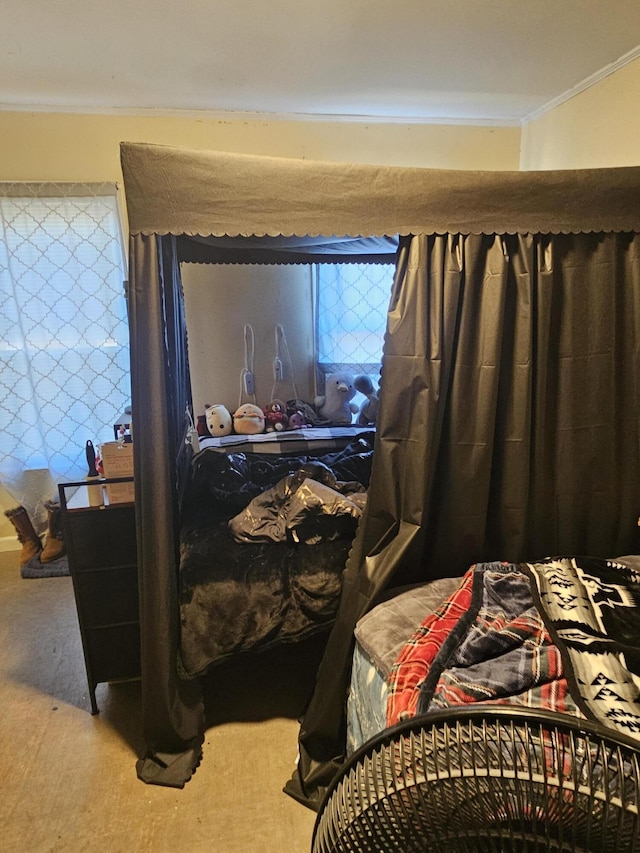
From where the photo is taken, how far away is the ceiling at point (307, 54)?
174 centimetres

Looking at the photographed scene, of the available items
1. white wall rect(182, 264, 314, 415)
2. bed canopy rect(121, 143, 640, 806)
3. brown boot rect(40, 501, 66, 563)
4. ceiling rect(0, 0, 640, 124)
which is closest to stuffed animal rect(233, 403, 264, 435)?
white wall rect(182, 264, 314, 415)

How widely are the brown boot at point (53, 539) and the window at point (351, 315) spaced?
1.81 meters

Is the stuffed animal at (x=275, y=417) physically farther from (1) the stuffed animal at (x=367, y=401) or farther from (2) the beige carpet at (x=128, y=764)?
(2) the beige carpet at (x=128, y=764)

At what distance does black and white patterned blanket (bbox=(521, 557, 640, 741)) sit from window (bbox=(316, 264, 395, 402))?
5.82ft

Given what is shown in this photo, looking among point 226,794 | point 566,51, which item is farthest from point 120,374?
point 566,51

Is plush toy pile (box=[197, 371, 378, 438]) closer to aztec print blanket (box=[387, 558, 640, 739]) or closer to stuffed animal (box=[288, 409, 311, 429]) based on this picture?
stuffed animal (box=[288, 409, 311, 429])

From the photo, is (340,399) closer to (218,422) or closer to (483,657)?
(218,422)

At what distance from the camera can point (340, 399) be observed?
2842 mm

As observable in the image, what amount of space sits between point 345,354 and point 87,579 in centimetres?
193

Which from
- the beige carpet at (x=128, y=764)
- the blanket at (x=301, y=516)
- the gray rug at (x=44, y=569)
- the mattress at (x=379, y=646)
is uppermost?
the blanket at (x=301, y=516)

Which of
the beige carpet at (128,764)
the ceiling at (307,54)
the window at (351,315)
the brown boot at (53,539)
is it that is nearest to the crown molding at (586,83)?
the ceiling at (307,54)

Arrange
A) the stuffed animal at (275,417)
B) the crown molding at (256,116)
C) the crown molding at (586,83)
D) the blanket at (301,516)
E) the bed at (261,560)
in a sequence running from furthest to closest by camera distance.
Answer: the stuffed animal at (275,417) → the crown molding at (256,116) → the crown molding at (586,83) → the blanket at (301,516) → the bed at (261,560)

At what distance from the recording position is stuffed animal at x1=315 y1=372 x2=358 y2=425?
284cm

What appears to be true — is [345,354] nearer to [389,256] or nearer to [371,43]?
[389,256]
